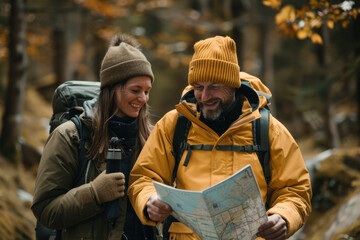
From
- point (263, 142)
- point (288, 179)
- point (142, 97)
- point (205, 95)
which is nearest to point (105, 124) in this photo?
point (142, 97)

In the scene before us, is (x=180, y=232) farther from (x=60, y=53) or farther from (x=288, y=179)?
(x=60, y=53)

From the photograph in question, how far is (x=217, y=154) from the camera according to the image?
3.01 metres

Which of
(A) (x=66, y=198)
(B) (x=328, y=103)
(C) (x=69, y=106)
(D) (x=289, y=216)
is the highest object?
(C) (x=69, y=106)

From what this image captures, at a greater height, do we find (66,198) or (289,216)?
(289,216)

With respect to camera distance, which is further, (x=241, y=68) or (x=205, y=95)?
(x=241, y=68)

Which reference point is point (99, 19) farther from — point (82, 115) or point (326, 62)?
point (82, 115)

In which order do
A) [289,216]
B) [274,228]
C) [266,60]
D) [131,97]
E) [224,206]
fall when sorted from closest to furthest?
[224,206]
[274,228]
[289,216]
[131,97]
[266,60]

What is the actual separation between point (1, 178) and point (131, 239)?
4.64 meters

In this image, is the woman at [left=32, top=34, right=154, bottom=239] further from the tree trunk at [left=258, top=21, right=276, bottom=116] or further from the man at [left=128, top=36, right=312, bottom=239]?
the tree trunk at [left=258, top=21, right=276, bottom=116]

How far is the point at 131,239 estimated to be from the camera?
355 centimetres

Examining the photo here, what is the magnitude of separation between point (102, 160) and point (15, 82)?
532 cm

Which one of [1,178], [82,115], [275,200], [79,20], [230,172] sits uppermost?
[79,20]

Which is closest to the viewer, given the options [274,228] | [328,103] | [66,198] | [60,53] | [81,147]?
[274,228]

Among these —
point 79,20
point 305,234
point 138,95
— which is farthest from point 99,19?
point 138,95
